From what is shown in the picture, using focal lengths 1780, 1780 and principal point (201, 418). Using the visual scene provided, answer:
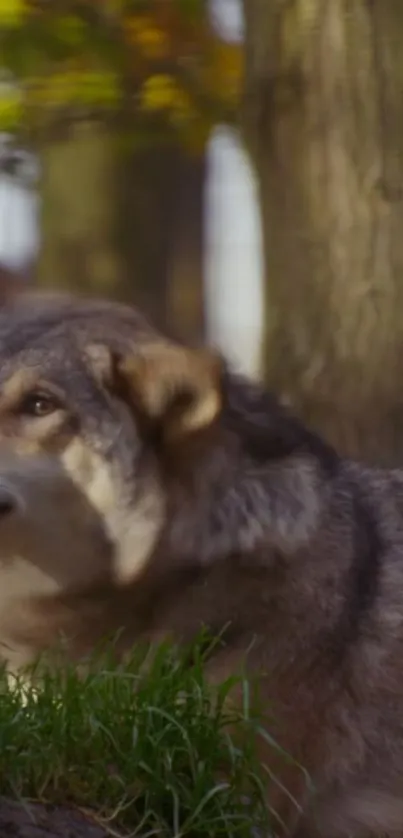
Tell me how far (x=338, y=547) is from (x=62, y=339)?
102 cm

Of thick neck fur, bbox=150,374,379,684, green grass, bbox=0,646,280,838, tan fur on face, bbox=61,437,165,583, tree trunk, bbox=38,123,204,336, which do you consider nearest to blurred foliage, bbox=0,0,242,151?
tree trunk, bbox=38,123,204,336

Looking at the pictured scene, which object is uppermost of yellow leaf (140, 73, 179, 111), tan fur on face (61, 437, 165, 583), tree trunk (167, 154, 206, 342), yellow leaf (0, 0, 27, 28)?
yellow leaf (0, 0, 27, 28)

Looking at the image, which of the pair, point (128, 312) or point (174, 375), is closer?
point (174, 375)

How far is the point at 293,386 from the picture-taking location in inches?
312

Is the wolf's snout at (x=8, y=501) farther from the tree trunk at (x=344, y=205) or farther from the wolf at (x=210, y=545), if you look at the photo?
the tree trunk at (x=344, y=205)

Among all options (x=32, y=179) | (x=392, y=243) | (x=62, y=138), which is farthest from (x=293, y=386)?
(x=32, y=179)

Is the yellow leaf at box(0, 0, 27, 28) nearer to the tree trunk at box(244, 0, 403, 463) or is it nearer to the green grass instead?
the tree trunk at box(244, 0, 403, 463)

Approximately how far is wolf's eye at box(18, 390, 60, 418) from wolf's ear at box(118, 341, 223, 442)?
22cm

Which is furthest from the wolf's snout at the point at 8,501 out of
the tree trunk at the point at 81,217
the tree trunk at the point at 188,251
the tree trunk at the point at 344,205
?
the tree trunk at the point at 188,251

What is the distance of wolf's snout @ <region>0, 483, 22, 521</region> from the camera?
4.67 meters

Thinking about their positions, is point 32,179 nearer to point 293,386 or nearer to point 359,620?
point 293,386

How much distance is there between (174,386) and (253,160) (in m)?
3.68

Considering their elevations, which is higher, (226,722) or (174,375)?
(174,375)

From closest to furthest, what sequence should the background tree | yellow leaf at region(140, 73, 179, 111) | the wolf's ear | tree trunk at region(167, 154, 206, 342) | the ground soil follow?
the ground soil
the wolf's ear
the background tree
yellow leaf at region(140, 73, 179, 111)
tree trunk at region(167, 154, 206, 342)
